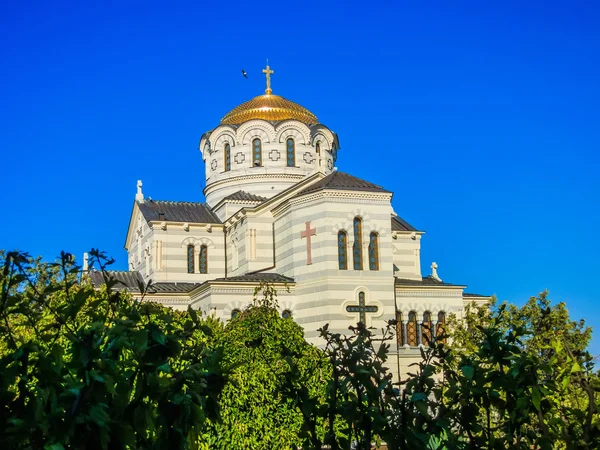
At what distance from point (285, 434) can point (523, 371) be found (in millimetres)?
14795

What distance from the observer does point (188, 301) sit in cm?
3928

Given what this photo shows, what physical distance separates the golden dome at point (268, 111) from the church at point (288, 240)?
0.23ft

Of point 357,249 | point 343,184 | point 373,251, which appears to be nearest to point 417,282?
point 373,251

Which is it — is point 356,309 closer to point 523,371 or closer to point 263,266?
point 263,266

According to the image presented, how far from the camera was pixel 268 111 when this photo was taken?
148ft

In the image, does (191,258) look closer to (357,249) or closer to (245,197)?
(245,197)

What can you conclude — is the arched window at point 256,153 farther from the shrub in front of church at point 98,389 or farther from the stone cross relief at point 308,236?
the shrub in front of church at point 98,389

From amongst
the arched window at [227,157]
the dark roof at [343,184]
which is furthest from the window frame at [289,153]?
the dark roof at [343,184]

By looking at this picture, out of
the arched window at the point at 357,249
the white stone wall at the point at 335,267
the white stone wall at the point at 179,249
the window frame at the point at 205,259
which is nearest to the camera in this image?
the white stone wall at the point at 335,267

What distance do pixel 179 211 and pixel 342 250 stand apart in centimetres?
1322

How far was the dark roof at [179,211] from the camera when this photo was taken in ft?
143

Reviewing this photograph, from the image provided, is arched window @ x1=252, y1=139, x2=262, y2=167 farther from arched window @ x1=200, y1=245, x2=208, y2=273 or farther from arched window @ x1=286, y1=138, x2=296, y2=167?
arched window @ x1=200, y1=245, x2=208, y2=273

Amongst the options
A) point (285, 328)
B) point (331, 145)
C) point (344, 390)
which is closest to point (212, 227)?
point (331, 145)

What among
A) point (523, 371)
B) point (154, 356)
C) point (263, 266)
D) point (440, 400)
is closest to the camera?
point (154, 356)
